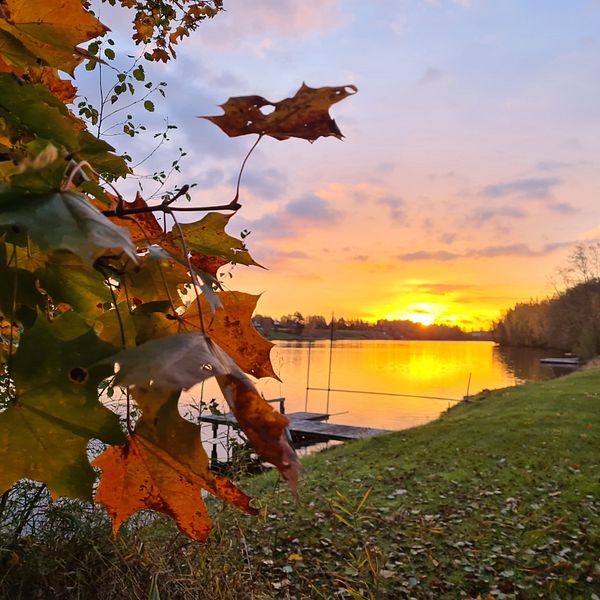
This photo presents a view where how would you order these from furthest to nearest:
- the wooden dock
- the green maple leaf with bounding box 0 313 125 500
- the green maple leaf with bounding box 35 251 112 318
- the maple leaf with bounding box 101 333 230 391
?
the wooden dock
the green maple leaf with bounding box 35 251 112 318
the green maple leaf with bounding box 0 313 125 500
the maple leaf with bounding box 101 333 230 391

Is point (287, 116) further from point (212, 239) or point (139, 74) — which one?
point (139, 74)

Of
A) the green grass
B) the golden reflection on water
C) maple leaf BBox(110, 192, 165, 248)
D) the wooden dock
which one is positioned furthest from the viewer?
the golden reflection on water

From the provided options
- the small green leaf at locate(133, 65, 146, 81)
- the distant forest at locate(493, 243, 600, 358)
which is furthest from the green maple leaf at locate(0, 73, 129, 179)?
the distant forest at locate(493, 243, 600, 358)

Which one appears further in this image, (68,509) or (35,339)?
(68,509)

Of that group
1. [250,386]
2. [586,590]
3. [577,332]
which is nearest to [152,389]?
[250,386]

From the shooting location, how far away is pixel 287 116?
48cm

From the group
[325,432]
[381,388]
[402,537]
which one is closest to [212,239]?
[402,537]

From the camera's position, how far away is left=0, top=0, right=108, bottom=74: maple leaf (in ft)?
1.58

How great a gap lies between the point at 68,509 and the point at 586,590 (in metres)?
2.96

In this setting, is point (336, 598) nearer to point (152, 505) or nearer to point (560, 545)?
point (560, 545)

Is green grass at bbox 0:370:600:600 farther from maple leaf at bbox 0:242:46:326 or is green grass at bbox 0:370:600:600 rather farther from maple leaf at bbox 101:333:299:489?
maple leaf at bbox 0:242:46:326

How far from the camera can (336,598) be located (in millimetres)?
2836

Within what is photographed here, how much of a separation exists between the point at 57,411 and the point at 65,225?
16cm

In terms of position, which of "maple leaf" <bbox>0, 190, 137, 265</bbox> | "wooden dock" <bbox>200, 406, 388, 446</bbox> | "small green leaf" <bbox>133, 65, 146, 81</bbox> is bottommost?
"wooden dock" <bbox>200, 406, 388, 446</bbox>
